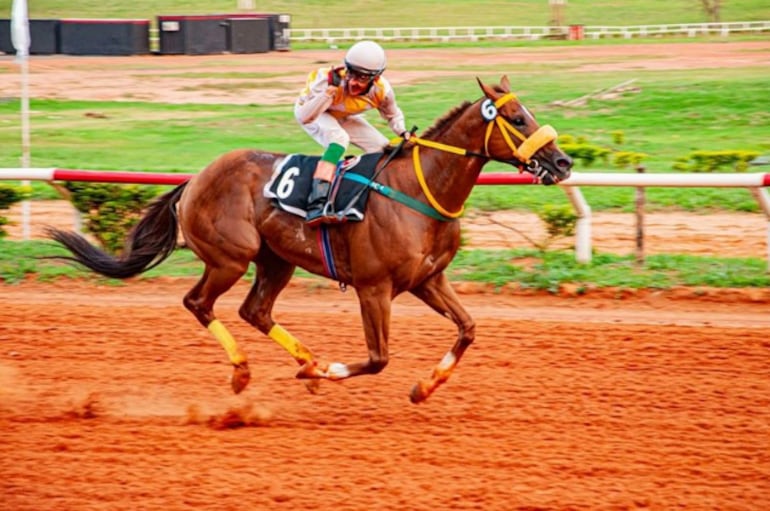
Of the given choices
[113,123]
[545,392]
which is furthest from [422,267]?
[113,123]

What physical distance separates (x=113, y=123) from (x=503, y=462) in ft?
58.4

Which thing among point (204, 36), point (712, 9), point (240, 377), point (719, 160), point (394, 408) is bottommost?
point (394, 408)

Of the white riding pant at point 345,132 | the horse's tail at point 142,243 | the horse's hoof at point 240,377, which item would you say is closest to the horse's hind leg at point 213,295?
the horse's hoof at point 240,377

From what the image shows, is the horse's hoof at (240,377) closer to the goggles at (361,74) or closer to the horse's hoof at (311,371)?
the horse's hoof at (311,371)

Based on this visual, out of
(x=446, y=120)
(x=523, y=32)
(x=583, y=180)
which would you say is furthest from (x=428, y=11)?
(x=446, y=120)

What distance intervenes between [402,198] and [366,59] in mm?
877

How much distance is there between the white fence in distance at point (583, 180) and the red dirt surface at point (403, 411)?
1.00 m

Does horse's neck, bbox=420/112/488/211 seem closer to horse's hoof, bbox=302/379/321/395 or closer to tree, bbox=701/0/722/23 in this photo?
horse's hoof, bbox=302/379/321/395

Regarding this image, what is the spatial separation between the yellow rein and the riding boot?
58 cm

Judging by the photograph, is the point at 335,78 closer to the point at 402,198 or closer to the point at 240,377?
the point at 402,198

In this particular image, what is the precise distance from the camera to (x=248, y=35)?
3538 cm

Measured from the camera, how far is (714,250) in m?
12.4

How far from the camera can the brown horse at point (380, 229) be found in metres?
7.29

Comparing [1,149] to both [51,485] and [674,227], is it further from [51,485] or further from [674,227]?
[51,485]
